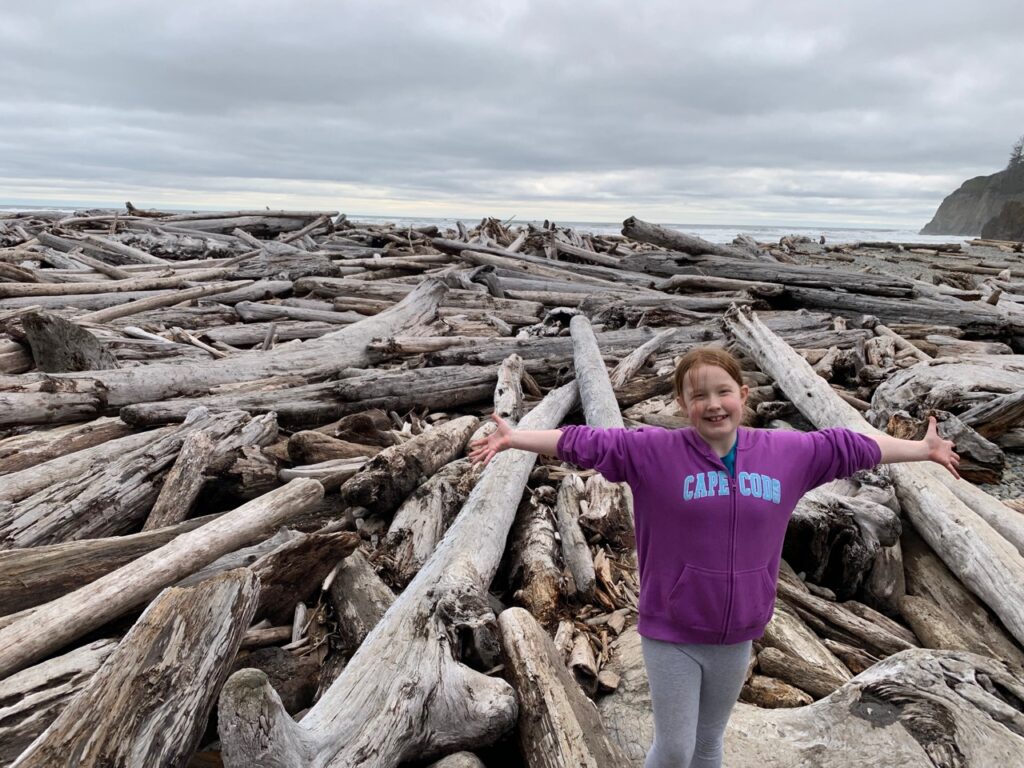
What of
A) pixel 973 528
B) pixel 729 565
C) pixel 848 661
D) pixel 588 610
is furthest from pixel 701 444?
pixel 973 528

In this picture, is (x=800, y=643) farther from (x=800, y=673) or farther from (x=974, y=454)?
(x=974, y=454)

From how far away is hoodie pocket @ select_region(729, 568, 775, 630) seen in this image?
6.84 ft

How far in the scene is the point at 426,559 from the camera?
12.6 ft

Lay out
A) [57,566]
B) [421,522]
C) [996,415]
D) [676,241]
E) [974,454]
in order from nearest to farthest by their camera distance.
Result: [57,566] < [421,522] < [974,454] < [996,415] < [676,241]

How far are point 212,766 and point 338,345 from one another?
5.66 metres

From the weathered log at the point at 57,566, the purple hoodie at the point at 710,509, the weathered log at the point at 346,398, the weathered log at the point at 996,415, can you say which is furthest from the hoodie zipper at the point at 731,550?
the weathered log at the point at 996,415

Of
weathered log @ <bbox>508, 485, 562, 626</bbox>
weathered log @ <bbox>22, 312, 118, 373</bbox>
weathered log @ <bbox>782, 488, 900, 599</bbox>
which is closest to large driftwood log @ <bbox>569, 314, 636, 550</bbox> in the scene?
weathered log @ <bbox>508, 485, 562, 626</bbox>

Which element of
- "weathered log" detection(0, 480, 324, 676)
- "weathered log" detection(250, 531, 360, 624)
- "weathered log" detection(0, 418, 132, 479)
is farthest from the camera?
"weathered log" detection(0, 418, 132, 479)

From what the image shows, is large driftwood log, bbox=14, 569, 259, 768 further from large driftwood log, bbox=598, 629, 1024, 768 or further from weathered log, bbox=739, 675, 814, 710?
weathered log, bbox=739, 675, 814, 710

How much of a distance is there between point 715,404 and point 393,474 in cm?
282

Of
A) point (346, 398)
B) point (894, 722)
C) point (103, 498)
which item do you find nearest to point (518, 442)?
point (894, 722)

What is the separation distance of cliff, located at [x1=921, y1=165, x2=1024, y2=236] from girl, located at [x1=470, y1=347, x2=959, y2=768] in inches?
4309

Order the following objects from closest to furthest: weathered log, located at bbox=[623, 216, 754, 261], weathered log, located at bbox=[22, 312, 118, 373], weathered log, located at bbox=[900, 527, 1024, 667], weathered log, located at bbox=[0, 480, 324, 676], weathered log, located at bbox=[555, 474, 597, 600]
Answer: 1. weathered log, located at bbox=[0, 480, 324, 676]
2. weathered log, located at bbox=[900, 527, 1024, 667]
3. weathered log, located at bbox=[555, 474, 597, 600]
4. weathered log, located at bbox=[22, 312, 118, 373]
5. weathered log, located at bbox=[623, 216, 754, 261]

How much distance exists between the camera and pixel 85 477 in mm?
4152
